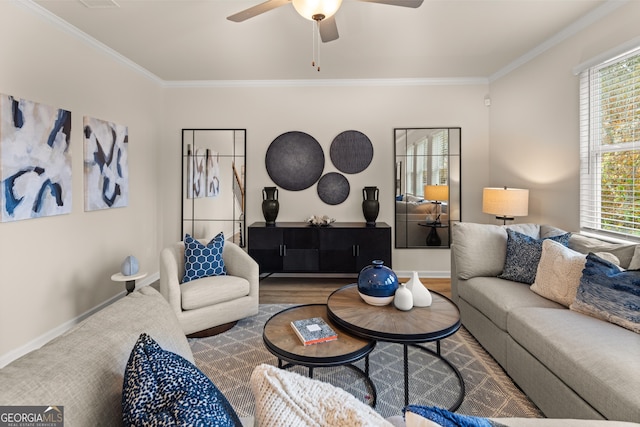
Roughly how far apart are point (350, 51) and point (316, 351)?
3.04 metres

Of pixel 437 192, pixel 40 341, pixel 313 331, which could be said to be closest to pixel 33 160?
pixel 40 341

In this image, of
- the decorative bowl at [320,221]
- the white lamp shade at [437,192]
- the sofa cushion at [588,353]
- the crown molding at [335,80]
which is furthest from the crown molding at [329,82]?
the sofa cushion at [588,353]

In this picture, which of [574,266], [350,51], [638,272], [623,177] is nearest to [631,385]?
[638,272]

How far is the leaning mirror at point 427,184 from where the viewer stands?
14.5ft

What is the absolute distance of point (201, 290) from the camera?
2705 millimetres

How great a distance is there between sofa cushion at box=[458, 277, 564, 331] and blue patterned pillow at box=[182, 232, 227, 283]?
2208mm

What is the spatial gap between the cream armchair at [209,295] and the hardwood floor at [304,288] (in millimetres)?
741

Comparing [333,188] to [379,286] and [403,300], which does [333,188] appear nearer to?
[379,286]

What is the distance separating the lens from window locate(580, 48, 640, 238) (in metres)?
2.48

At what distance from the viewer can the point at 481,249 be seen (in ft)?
9.29

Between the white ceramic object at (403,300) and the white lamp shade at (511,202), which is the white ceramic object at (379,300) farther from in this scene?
the white lamp shade at (511,202)

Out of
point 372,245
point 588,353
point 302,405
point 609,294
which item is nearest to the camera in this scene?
point 302,405

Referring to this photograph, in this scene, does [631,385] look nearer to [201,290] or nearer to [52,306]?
[201,290]

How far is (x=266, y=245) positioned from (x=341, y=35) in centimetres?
248
